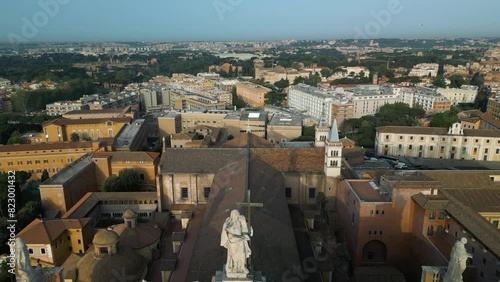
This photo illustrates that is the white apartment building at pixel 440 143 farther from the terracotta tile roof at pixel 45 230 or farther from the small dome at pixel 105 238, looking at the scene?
the small dome at pixel 105 238

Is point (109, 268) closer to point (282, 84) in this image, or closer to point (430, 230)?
point (430, 230)

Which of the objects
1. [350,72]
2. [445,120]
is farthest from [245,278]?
[350,72]

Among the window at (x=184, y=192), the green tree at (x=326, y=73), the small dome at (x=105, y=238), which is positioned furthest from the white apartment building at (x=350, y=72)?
the small dome at (x=105, y=238)

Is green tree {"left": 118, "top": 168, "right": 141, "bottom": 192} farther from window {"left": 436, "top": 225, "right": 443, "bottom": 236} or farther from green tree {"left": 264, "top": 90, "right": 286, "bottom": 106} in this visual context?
green tree {"left": 264, "top": 90, "right": 286, "bottom": 106}

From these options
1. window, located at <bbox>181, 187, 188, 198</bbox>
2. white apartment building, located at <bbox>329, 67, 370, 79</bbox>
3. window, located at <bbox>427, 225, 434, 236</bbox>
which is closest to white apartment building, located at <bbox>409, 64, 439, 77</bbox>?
white apartment building, located at <bbox>329, 67, 370, 79</bbox>

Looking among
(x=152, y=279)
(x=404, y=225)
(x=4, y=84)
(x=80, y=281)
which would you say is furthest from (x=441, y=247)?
(x=4, y=84)

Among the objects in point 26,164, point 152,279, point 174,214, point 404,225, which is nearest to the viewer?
point 152,279

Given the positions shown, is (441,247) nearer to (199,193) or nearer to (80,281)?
(199,193)
